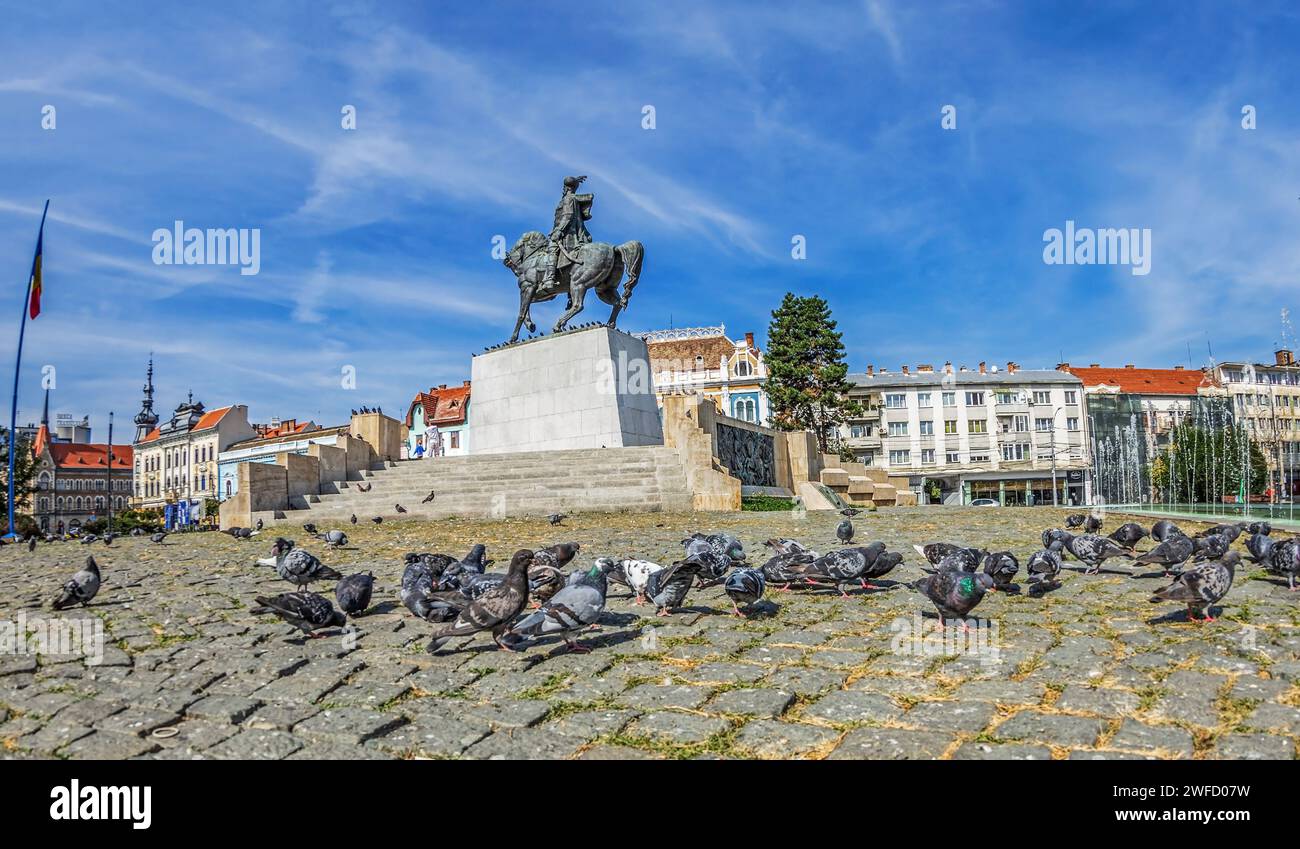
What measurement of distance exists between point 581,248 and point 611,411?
5851 millimetres

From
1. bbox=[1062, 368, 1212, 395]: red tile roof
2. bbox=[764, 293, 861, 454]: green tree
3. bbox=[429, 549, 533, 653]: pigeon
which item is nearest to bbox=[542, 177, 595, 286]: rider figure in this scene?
bbox=[429, 549, 533, 653]: pigeon

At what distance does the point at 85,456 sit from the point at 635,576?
135 metres

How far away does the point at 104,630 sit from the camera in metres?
7.29

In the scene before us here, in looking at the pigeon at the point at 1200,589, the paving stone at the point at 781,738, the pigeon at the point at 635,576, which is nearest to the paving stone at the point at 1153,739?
the paving stone at the point at 781,738

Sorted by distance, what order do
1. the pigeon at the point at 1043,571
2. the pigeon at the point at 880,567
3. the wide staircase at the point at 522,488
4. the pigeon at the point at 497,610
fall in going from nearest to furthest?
1. the pigeon at the point at 497,610
2. the pigeon at the point at 1043,571
3. the pigeon at the point at 880,567
4. the wide staircase at the point at 522,488

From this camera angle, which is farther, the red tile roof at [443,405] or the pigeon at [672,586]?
the red tile roof at [443,405]

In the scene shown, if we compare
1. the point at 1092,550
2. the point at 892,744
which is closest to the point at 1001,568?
the point at 1092,550

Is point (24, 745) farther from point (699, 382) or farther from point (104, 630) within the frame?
point (699, 382)

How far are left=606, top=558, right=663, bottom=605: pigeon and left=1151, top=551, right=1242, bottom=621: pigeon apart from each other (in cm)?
442

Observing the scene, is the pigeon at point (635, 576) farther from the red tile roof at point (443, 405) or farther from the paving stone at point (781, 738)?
the red tile roof at point (443, 405)

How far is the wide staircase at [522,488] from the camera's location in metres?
20.1

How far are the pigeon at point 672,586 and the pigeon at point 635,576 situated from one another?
0.40 m
